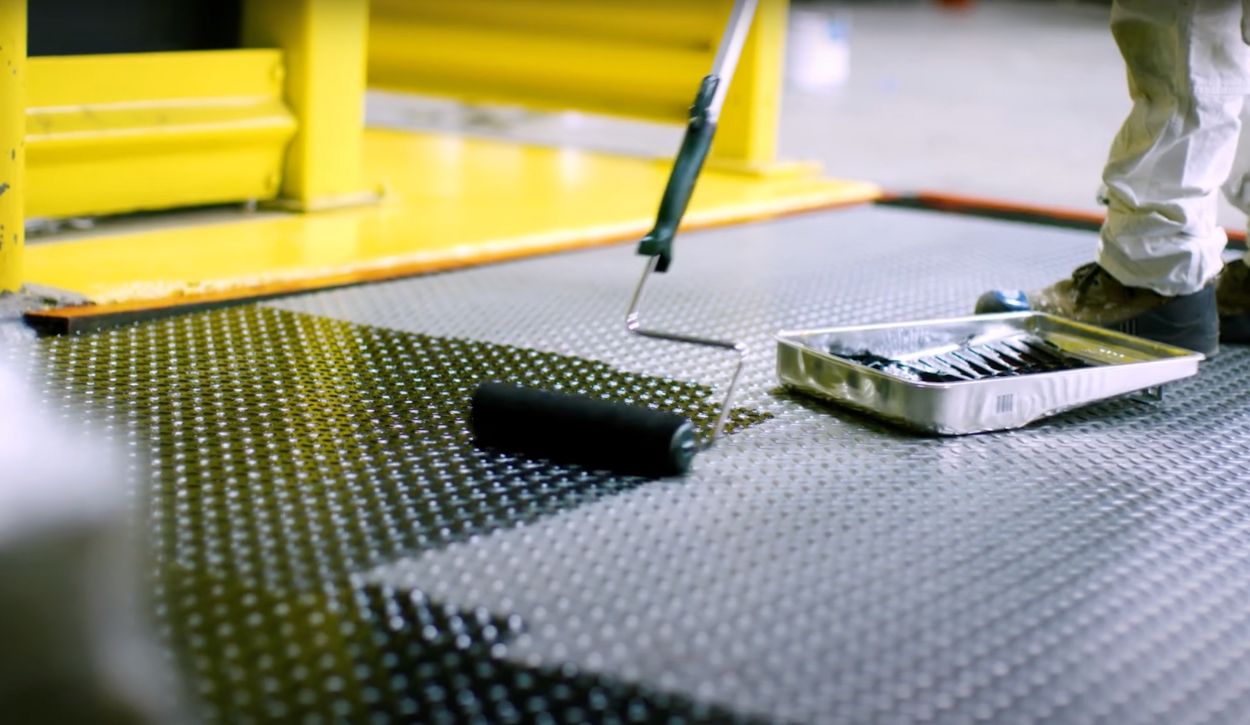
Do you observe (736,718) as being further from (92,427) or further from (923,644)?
(92,427)

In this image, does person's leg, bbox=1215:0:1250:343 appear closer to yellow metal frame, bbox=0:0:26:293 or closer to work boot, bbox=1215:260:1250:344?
work boot, bbox=1215:260:1250:344

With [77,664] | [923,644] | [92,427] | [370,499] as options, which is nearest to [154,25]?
[92,427]

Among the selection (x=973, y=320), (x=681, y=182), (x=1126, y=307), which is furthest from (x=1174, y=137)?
(x=681, y=182)

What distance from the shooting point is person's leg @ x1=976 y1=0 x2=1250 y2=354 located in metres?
1.94

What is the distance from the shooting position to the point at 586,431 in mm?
1484

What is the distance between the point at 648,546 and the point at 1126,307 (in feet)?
3.54

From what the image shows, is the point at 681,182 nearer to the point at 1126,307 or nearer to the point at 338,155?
the point at 1126,307

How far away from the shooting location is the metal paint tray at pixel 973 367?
5.42 feet

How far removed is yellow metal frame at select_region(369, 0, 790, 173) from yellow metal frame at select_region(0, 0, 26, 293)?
209 centimetres

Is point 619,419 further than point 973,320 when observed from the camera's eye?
No

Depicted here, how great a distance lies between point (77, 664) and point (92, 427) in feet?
1.81

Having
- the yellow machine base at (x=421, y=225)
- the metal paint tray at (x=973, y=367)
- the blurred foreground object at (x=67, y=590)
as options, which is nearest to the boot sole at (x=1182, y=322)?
the metal paint tray at (x=973, y=367)

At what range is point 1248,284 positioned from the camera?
2273 millimetres

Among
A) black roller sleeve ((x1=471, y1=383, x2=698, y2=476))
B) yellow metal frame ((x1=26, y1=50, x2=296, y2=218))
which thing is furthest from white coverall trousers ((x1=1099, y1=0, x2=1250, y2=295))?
yellow metal frame ((x1=26, y1=50, x2=296, y2=218))
